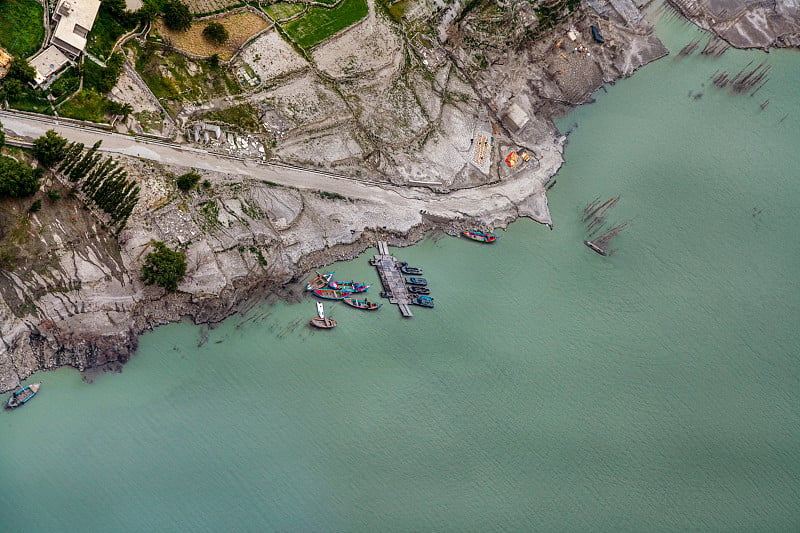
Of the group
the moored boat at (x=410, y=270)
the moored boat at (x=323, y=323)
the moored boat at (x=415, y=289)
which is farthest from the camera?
the moored boat at (x=410, y=270)

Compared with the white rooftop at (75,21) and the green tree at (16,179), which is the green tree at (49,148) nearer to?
the green tree at (16,179)

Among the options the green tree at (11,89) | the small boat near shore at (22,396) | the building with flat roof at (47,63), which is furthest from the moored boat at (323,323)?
the green tree at (11,89)

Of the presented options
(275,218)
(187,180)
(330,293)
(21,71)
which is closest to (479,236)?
(330,293)

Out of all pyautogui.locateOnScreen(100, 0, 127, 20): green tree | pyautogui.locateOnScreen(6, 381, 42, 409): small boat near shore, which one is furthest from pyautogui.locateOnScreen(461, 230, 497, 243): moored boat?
pyautogui.locateOnScreen(6, 381, 42, 409): small boat near shore

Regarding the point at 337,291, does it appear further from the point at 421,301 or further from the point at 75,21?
the point at 75,21

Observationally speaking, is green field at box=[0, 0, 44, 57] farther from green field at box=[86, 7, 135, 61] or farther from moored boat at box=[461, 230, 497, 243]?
moored boat at box=[461, 230, 497, 243]
